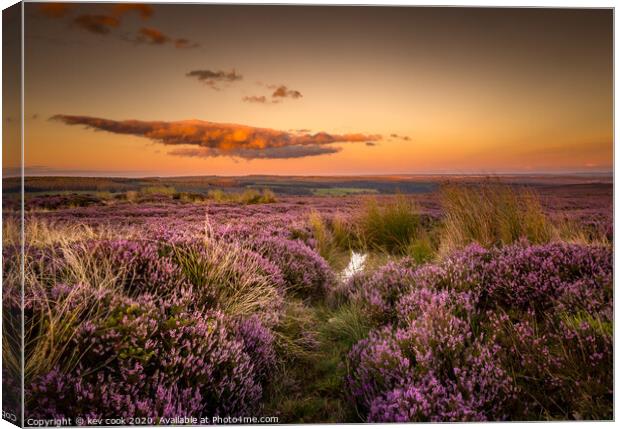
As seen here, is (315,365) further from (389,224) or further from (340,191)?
(389,224)

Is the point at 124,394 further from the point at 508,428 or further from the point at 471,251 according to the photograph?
the point at 471,251

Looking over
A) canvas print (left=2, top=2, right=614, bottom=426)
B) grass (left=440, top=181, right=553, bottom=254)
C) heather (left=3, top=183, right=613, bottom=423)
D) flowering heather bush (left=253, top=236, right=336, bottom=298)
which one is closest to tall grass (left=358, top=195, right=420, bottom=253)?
heather (left=3, top=183, right=613, bottom=423)

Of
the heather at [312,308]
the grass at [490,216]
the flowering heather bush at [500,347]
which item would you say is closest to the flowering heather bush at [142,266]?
the heather at [312,308]

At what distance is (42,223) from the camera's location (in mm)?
3863

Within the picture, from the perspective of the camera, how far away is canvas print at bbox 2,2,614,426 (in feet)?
11.3

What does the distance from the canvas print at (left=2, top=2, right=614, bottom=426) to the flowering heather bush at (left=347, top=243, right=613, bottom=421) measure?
0.07 ft

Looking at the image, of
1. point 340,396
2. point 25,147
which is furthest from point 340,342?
point 25,147

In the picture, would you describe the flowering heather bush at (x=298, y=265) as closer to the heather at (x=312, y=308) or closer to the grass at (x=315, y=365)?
the heather at (x=312, y=308)

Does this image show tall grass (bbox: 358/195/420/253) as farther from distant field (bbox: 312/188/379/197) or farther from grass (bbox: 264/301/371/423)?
grass (bbox: 264/301/371/423)

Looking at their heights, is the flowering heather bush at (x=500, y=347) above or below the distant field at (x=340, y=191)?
below

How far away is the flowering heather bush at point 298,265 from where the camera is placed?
4.93 meters

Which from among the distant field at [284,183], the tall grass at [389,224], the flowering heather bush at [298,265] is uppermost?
the distant field at [284,183]

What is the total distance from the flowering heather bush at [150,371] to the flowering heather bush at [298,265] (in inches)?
51.6

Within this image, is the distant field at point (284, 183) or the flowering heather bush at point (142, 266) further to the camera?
the flowering heather bush at point (142, 266)
